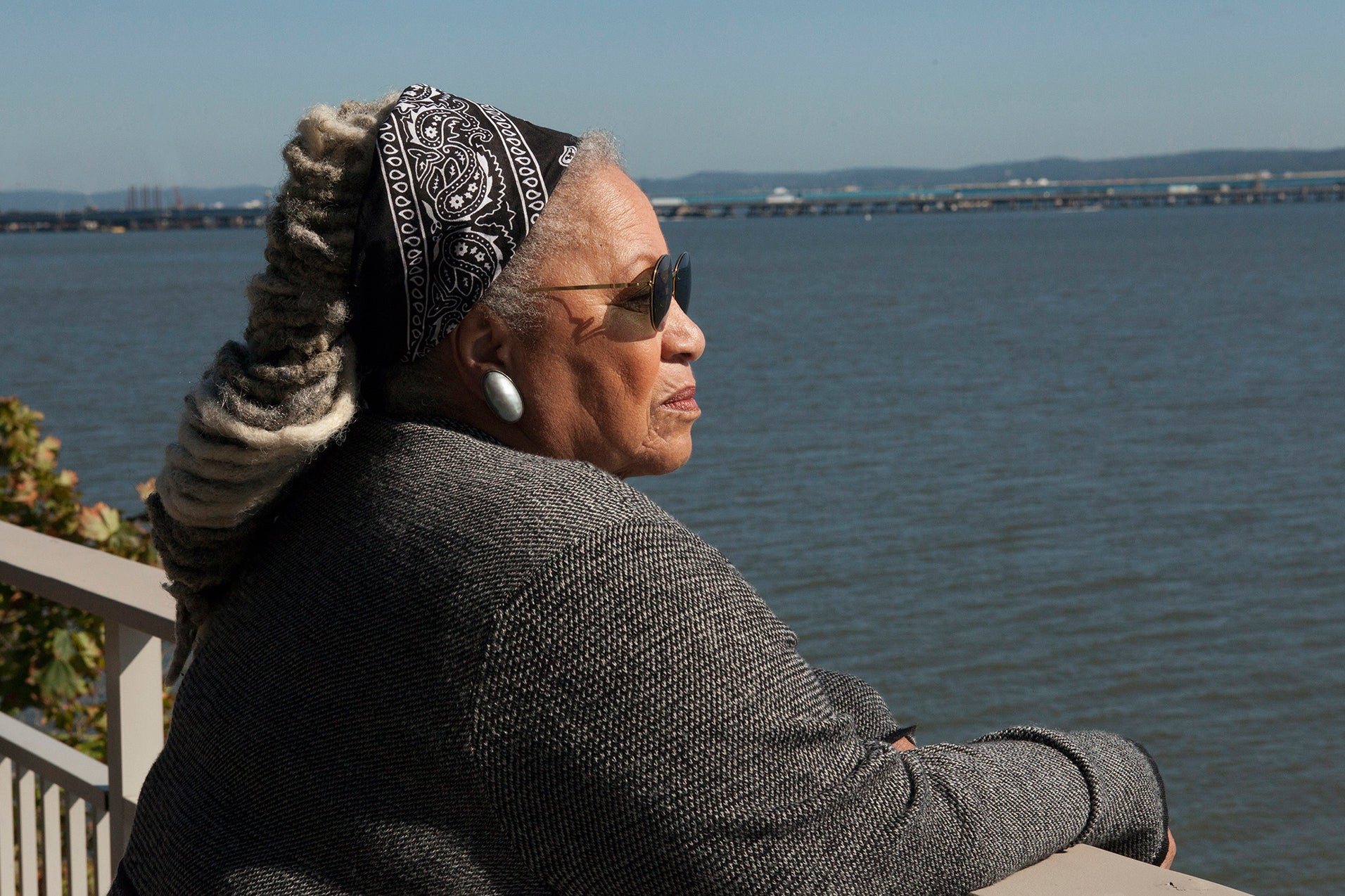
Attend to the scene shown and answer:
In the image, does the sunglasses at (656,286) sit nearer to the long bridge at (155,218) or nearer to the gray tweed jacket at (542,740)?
the gray tweed jacket at (542,740)

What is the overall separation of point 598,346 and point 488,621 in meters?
0.48

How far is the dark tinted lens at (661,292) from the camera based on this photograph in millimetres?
1702

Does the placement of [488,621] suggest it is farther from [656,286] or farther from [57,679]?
[57,679]

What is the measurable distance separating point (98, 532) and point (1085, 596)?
32.4 feet

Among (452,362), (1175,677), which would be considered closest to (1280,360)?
(1175,677)

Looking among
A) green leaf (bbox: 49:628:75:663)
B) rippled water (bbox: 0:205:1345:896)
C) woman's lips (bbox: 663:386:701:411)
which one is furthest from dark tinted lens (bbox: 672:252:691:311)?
rippled water (bbox: 0:205:1345:896)

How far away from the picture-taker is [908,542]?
14.2 metres

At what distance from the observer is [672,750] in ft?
4.13

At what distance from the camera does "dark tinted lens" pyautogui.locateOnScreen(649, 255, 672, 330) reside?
1.70 meters

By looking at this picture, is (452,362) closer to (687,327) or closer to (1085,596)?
(687,327)

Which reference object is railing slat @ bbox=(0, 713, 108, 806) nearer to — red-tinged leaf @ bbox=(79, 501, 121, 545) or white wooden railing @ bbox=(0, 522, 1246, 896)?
white wooden railing @ bbox=(0, 522, 1246, 896)

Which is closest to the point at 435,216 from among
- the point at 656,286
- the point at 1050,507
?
the point at 656,286

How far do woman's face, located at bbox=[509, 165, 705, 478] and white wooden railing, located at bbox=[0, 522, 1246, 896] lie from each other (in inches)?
33.3

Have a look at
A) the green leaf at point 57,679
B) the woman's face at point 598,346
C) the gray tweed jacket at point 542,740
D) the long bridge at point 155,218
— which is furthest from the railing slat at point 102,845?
the long bridge at point 155,218
